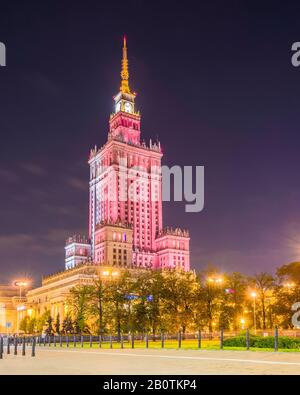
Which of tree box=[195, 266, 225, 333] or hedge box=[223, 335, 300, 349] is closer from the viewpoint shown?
hedge box=[223, 335, 300, 349]

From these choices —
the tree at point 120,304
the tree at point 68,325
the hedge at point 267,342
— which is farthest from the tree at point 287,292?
the hedge at point 267,342

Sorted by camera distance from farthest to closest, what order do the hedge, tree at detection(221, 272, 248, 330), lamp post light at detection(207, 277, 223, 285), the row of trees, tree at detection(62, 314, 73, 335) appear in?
1. tree at detection(62, 314, 73, 335)
2. lamp post light at detection(207, 277, 223, 285)
3. tree at detection(221, 272, 248, 330)
4. the row of trees
5. the hedge

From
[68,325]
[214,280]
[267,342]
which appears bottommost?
[68,325]

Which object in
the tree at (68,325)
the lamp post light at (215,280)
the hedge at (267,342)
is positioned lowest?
the tree at (68,325)

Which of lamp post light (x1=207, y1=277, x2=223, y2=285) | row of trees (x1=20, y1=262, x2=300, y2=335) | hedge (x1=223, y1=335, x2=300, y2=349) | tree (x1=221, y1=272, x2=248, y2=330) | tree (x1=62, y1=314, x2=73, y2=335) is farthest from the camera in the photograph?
tree (x1=62, y1=314, x2=73, y2=335)

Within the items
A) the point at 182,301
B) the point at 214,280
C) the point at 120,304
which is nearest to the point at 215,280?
the point at 214,280

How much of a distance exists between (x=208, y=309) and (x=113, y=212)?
5120 inches

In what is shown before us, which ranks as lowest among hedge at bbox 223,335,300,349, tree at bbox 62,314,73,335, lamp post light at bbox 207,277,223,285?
tree at bbox 62,314,73,335

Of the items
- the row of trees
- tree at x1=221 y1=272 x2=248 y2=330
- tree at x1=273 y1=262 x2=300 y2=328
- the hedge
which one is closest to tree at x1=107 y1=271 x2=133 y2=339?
the row of trees

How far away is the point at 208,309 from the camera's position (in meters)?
70.8

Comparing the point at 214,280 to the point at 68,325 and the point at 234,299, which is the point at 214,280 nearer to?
the point at 234,299

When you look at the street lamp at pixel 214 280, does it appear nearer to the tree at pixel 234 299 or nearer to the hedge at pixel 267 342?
the tree at pixel 234 299

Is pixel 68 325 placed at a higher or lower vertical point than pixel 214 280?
lower

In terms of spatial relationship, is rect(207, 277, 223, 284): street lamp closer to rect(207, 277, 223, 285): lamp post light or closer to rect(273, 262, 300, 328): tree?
rect(207, 277, 223, 285): lamp post light
